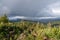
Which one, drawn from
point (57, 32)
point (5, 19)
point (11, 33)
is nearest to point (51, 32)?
point (57, 32)

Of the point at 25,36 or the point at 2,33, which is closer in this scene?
the point at 25,36

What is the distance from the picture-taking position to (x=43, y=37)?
15500 millimetres

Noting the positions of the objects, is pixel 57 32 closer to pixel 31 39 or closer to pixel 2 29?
pixel 31 39

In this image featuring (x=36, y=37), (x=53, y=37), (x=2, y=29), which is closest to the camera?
(x=53, y=37)

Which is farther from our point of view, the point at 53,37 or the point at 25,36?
the point at 25,36

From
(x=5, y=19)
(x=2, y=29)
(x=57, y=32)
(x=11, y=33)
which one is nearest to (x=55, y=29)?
(x=57, y=32)

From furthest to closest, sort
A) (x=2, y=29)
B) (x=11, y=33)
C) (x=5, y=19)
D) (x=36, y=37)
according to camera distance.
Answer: (x=5, y=19) → (x=2, y=29) → (x=11, y=33) → (x=36, y=37)

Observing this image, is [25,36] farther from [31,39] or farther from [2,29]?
[2,29]

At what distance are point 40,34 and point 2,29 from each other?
7150 mm

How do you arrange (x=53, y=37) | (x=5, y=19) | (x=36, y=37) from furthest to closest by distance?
(x=5, y=19), (x=36, y=37), (x=53, y=37)

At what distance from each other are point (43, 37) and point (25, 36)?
2.22 metres

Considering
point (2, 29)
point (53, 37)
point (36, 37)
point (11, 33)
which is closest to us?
point (53, 37)

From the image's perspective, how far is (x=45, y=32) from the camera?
1595 cm

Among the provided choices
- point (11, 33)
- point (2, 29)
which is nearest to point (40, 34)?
point (11, 33)
